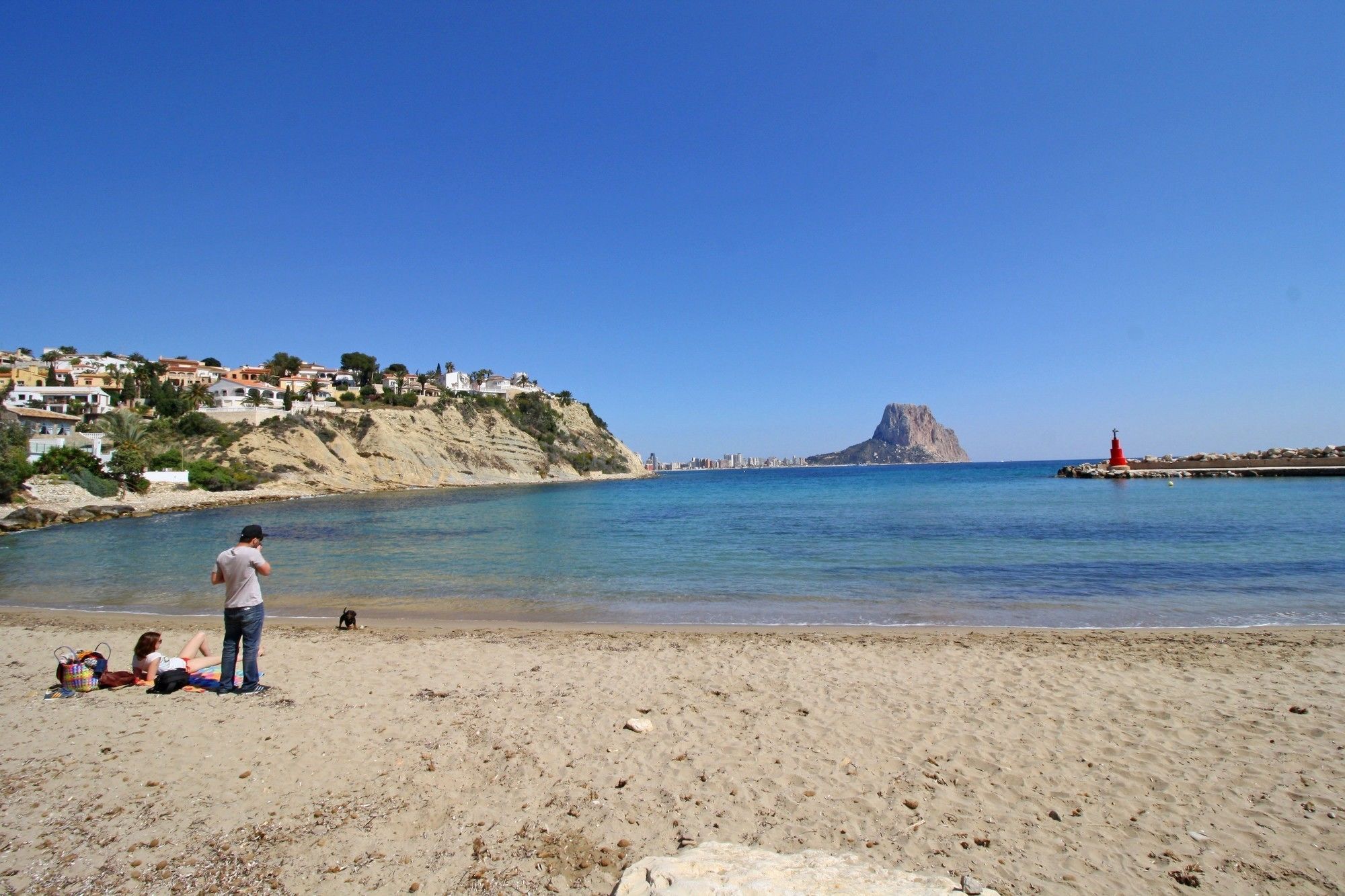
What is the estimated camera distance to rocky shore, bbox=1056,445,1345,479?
6272 cm

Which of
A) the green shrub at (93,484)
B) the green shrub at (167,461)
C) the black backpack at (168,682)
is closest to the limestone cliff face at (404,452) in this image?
the green shrub at (167,461)

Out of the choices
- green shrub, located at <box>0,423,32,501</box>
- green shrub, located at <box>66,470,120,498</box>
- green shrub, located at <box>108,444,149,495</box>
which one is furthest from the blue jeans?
green shrub, located at <box>108,444,149,495</box>

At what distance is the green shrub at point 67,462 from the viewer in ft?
137

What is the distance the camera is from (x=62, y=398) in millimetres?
71625

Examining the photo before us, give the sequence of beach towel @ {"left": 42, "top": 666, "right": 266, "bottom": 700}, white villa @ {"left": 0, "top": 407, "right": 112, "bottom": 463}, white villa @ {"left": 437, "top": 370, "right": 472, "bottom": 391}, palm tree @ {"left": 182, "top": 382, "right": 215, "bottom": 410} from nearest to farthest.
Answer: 1. beach towel @ {"left": 42, "top": 666, "right": 266, "bottom": 700}
2. white villa @ {"left": 0, "top": 407, "right": 112, "bottom": 463}
3. palm tree @ {"left": 182, "top": 382, "right": 215, "bottom": 410}
4. white villa @ {"left": 437, "top": 370, "right": 472, "bottom": 391}

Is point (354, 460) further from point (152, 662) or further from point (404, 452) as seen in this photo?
point (152, 662)

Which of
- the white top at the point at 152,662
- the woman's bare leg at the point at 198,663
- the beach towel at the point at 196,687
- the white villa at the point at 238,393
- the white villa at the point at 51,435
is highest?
the white villa at the point at 238,393

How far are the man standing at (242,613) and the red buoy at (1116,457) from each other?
7662 cm

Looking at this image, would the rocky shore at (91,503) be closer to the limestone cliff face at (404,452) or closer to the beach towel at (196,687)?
the limestone cliff face at (404,452)

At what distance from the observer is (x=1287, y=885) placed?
3793 millimetres

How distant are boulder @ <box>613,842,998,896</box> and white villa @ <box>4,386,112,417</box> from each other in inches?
3524

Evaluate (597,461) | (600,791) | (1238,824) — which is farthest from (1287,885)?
(597,461)

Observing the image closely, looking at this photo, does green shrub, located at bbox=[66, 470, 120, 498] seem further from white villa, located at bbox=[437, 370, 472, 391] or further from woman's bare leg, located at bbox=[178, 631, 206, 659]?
white villa, located at bbox=[437, 370, 472, 391]

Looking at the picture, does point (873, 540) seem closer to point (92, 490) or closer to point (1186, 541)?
point (1186, 541)
